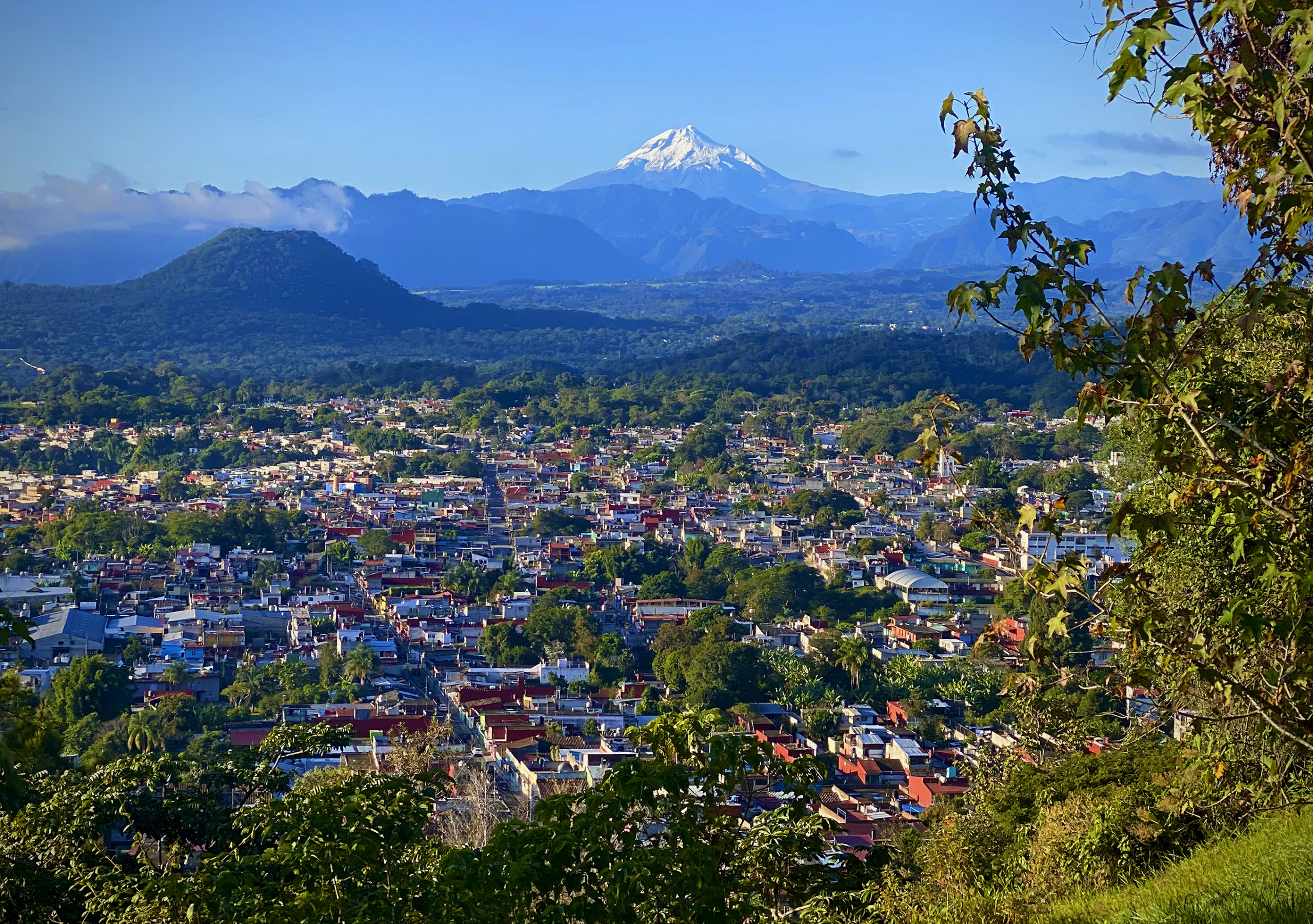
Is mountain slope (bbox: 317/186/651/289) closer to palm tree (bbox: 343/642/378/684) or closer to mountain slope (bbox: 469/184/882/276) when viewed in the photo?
mountain slope (bbox: 469/184/882/276)

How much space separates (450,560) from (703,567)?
454 cm

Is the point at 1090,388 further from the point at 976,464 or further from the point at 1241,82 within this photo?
the point at 976,464

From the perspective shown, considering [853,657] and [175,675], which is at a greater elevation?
A: [853,657]

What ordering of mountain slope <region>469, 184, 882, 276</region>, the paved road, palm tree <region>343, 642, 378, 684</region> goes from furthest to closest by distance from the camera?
mountain slope <region>469, 184, 882, 276</region>, the paved road, palm tree <region>343, 642, 378, 684</region>

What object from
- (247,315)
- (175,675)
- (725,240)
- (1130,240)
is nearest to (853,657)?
(175,675)

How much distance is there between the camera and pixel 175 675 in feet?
57.0

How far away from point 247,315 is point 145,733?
226ft

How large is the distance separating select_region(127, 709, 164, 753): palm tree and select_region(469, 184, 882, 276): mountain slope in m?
162

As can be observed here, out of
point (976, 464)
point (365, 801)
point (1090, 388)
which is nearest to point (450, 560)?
point (976, 464)

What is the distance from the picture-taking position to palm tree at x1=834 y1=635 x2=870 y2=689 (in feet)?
55.7

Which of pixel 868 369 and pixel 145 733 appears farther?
pixel 868 369

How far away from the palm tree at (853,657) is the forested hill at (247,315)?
53442 millimetres

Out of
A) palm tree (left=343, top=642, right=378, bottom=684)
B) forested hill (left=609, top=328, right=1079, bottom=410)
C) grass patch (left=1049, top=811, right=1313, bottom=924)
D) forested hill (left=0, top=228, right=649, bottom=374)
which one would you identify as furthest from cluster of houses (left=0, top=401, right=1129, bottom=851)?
forested hill (left=0, top=228, right=649, bottom=374)

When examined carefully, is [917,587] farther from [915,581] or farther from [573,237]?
[573,237]
